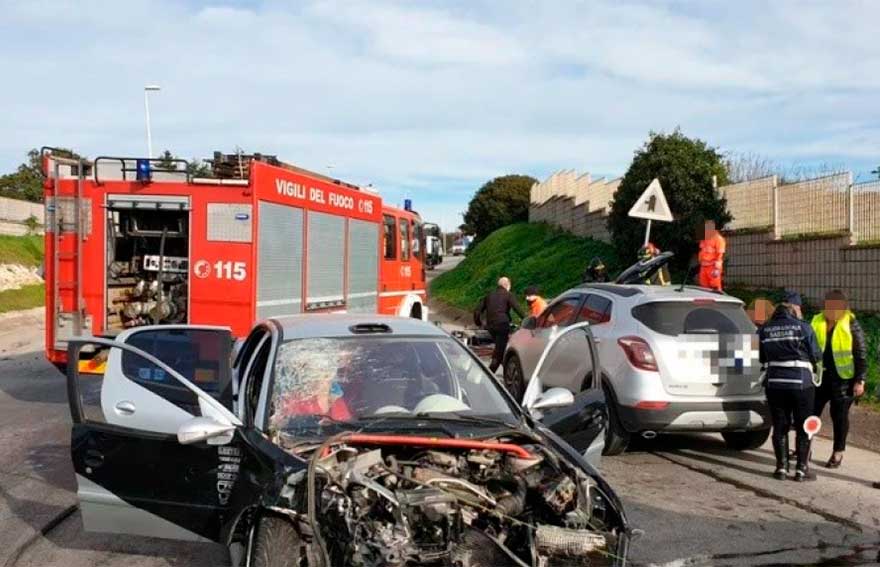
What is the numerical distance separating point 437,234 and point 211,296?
36.5 ft

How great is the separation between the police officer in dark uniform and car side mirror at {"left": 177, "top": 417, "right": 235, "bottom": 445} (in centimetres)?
498

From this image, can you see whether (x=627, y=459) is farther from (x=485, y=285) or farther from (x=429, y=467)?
(x=485, y=285)

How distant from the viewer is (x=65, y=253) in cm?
1058

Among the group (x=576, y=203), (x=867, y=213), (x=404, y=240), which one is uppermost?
(x=576, y=203)

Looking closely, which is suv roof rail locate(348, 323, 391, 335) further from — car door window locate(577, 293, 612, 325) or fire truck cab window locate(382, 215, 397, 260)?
fire truck cab window locate(382, 215, 397, 260)

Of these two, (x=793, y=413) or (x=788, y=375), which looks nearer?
(x=788, y=375)

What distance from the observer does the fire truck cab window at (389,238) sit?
16.0 m

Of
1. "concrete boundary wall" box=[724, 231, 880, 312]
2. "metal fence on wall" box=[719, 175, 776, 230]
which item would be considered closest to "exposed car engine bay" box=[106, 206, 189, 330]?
"concrete boundary wall" box=[724, 231, 880, 312]

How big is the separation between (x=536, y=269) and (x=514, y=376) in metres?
15.2

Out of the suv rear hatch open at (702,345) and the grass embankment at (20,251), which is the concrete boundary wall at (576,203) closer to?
the suv rear hatch open at (702,345)

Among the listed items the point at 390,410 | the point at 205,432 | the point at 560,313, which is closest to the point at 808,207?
the point at 560,313

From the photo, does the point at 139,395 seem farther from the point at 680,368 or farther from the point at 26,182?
the point at 26,182

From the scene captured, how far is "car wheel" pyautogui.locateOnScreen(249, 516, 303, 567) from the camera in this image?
3.97 metres

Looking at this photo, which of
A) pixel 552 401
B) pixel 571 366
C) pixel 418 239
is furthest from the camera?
pixel 418 239
